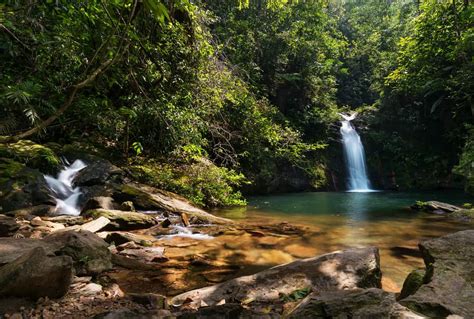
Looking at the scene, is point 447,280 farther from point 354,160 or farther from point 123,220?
point 354,160

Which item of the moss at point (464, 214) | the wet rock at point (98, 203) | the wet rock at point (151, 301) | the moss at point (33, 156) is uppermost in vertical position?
the moss at point (33, 156)

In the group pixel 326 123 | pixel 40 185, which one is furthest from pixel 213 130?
pixel 326 123

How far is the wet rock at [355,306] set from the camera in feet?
5.90

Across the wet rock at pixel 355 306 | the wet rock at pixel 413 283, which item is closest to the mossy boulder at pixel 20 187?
the wet rock at pixel 355 306

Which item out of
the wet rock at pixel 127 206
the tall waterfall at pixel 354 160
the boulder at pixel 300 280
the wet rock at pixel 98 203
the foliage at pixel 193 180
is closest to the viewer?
the boulder at pixel 300 280

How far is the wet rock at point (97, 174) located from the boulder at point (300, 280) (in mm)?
5798

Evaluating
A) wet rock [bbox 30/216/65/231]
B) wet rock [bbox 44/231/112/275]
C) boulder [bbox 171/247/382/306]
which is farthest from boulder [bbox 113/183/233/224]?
boulder [bbox 171/247/382/306]

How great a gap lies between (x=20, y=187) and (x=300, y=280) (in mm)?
6077

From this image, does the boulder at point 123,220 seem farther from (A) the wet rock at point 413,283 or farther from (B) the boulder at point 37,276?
(A) the wet rock at point 413,283

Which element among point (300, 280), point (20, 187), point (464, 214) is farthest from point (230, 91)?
point (300, 280)

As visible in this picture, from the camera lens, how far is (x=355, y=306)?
6.42 feet

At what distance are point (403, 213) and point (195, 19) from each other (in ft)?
28.1

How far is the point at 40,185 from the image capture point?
6.94 meters

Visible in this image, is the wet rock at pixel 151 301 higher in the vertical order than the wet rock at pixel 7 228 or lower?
lower
